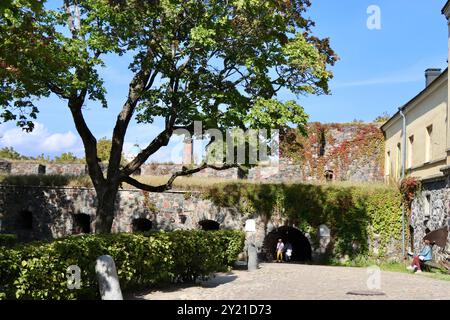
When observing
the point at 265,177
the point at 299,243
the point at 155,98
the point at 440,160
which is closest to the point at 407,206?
the point at 440,160

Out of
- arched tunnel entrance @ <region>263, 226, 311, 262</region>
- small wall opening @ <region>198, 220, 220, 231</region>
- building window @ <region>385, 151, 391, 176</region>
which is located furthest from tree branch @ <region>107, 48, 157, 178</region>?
building window @ <region>385, 151, 391, 176</region>

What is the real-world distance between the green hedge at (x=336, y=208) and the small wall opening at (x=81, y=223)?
24.0 feet

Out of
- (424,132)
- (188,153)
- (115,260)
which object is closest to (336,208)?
(424,132)

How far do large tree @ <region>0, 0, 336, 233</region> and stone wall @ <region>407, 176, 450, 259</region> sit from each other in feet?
20.2

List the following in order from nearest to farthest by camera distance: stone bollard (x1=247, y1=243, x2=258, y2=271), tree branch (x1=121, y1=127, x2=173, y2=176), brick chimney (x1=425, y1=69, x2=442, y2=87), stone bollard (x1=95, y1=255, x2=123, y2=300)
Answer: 1. stone bollard (x1=95, y1=255, x2=123, y2=300)
2. tree branch (x1=121, y1=127, x2=173, y2=176)
3. stone bollard (x1=247, y1=243, x2=258, y2=271)
4. brick chimney (x1=425, y1=69, x2=442, y2=87)

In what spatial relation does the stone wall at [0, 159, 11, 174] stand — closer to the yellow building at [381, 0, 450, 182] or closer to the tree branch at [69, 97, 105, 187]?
the tree branch at [69, 97, 105, 187]

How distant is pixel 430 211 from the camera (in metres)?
22.6

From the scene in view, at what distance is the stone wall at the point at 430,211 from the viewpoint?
67.8 ft

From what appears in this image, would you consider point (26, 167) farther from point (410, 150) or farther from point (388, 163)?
point (410, 150)

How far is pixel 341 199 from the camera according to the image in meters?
26.0

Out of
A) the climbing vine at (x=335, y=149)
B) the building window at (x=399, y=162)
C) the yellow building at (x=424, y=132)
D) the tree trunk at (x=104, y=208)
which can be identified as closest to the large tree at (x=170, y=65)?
the tree trunk at (x=104, y=208)

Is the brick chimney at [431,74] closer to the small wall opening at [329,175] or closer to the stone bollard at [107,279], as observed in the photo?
the small wall opening at [329,175]

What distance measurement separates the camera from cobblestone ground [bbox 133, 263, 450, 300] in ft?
42.5

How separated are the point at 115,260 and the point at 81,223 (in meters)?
17.8
